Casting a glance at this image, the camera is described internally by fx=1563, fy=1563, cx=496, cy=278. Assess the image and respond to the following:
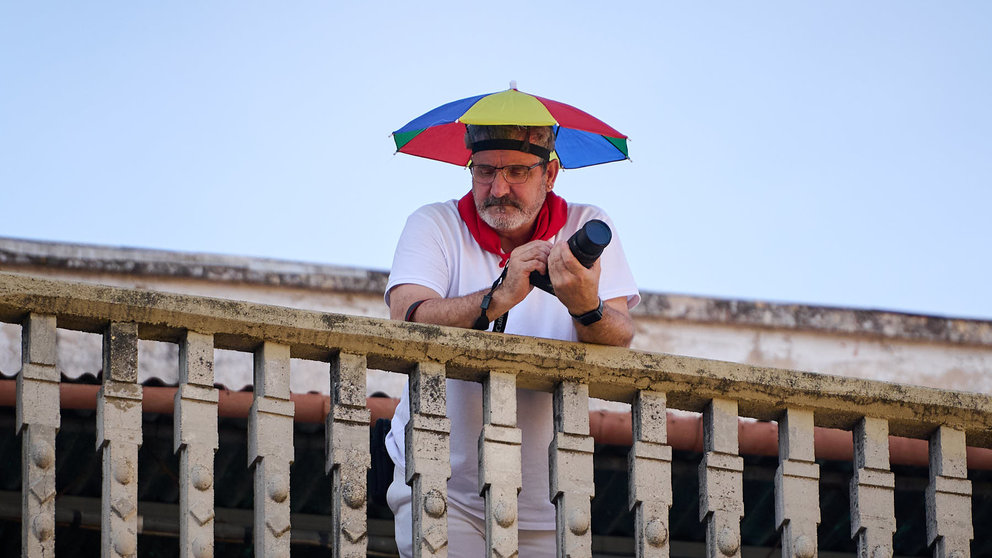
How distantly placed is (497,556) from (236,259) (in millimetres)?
5838

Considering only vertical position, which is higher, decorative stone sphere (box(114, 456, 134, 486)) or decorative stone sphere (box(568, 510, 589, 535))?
decorative stone sphere (box(114, 456, 134, 486))

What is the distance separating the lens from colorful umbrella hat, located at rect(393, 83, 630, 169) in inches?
178

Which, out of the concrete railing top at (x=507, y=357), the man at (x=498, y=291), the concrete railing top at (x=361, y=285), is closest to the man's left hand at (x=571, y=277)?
the man at (x=498, y=291)

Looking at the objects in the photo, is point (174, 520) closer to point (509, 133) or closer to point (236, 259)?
point (509, 133)

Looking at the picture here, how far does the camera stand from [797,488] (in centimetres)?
432

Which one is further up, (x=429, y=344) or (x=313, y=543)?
(x=429, y=344)

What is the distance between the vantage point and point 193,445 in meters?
3.87

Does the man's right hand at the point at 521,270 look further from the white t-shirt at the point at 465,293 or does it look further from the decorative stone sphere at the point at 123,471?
the decorative stone sphere at the point at 123,471

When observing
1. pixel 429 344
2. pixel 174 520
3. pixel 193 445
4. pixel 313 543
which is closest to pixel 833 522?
pixel 313 543

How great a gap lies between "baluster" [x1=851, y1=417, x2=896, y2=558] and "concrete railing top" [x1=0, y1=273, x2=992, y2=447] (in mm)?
58

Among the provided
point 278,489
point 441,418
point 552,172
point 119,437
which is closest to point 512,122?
point 552,172

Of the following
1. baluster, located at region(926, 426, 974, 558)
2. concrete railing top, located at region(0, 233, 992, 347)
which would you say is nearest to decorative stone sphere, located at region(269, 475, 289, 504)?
baluster, located at region(926, 426, 974, 558)

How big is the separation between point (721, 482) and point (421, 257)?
1085mm

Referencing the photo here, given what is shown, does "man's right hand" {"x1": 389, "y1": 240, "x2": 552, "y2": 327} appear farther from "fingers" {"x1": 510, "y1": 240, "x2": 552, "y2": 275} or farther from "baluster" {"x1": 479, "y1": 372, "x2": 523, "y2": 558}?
"baluster" {"x1": 479, "y1": 372, "x2": 523, "y2": 558}
